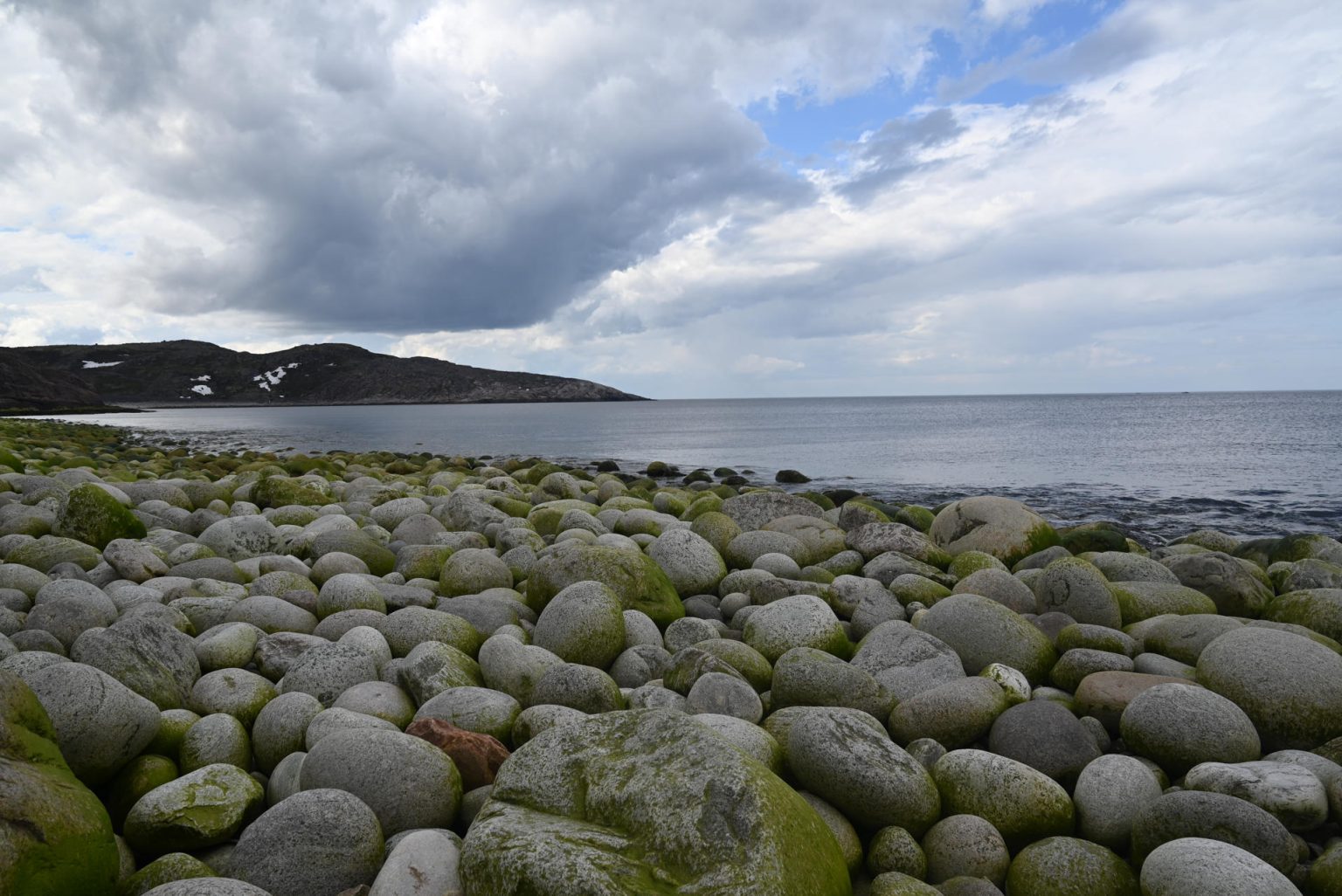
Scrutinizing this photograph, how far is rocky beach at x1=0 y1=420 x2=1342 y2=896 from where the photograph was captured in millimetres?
3422

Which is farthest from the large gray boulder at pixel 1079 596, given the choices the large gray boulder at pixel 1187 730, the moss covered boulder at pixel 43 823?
the moss covered boulder at pixel 43 823

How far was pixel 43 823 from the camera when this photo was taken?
323 cm

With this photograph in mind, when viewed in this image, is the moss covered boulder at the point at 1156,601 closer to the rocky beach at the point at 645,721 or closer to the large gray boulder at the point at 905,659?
the rocky beach at the point at 645,721

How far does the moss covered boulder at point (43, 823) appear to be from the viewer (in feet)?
10.2

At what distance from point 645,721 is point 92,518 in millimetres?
8924

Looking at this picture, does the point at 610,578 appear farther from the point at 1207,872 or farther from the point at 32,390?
the point at 32,390

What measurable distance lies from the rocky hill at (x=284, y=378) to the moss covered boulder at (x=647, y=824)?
172 m

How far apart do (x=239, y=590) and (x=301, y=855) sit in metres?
4.88

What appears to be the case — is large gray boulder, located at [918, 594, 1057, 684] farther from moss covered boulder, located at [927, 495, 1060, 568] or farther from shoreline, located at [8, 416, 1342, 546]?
shoreline, located at [8, 416, 1342, 546]

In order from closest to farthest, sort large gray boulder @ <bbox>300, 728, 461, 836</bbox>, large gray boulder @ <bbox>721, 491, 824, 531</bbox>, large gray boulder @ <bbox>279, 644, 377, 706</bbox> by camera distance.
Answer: large gray boulder @ <bbox>300, 728, 461, 836</bbox>, large gray boulder @ <bbox>279, 644, 377, 706</bbox>, large gray boulder @ <bbox>721, 491, 824, 531</bbox>

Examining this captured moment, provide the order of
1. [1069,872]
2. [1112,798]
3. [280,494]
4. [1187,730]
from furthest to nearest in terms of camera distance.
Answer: [280,494]
[1187,730]
[1112,798]
[1069,872]

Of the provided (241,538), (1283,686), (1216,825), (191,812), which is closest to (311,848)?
(191,812)

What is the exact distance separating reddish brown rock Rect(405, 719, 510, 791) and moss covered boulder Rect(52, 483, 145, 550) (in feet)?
23.1

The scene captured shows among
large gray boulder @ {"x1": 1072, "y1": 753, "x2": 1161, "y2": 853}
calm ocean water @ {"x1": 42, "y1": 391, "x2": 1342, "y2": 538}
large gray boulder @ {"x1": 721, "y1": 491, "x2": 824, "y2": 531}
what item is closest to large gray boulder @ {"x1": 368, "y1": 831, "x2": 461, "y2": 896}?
large gray boulder @ {"x1": 1072, "y1": 753, "x2": 1161, "y2": 853}
